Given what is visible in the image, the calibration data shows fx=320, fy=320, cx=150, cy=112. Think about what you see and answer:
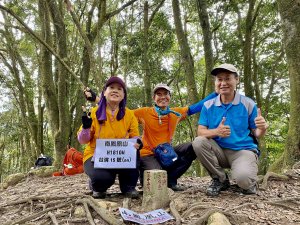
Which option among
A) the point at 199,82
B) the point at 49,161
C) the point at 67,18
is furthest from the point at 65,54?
the point at 199,82

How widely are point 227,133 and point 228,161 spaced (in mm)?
473

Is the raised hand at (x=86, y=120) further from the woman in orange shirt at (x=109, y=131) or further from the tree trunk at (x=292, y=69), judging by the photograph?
the tree trunk at (x=292, y=69)

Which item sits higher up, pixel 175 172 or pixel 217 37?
pixel 217 37

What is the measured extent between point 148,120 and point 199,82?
14.7 m

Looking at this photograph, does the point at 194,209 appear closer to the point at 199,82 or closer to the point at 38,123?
the point at 38,123

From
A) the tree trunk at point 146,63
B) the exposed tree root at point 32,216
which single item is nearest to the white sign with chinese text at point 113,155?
the exposed tree root at point 32,216

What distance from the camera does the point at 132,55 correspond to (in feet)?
42.8

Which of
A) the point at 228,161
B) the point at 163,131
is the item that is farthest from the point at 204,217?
the point at 163,131

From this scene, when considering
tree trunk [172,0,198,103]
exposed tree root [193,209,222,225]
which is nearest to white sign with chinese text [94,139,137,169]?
exposed tree root [193,209,222,225]

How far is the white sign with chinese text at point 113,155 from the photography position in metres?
3.99

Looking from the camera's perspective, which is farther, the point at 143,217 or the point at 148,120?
the point at 148,120

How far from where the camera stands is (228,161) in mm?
4344

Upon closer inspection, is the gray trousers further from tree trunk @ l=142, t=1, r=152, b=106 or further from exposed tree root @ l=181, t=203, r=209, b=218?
tree trunk @ l=142, t=1, r=152, b=106

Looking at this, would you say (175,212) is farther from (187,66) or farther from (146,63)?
(146,63)
